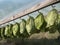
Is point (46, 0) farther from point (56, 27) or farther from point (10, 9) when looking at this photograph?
point (10, 9)

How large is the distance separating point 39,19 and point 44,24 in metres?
0.07

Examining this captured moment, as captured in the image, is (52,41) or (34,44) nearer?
(52,41)

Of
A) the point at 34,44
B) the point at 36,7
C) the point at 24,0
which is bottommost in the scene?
the point at 34,44

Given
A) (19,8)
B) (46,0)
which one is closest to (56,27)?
(46,0)

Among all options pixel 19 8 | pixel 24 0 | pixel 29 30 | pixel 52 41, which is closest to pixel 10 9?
pixel 19 8

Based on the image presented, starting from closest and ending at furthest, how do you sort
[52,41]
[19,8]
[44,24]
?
[52,41]
[44,24]
[19,8]

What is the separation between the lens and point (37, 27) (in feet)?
6.39

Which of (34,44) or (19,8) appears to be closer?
(34,44)

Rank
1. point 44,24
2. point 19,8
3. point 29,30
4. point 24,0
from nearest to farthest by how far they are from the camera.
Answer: point 44,24 → point 29,30 → point 24,0 → point 19,8

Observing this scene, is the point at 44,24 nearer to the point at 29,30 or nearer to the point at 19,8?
the point at 29,30

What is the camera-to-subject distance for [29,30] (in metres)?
2.09

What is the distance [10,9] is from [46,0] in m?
1.22

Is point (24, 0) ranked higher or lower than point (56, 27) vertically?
higher

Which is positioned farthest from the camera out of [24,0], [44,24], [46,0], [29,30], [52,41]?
[24,0]
